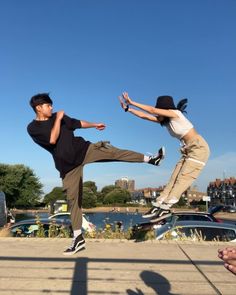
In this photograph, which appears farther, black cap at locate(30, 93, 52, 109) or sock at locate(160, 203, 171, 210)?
black cap at locate(30, 93, 52, 109)

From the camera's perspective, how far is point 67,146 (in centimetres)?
579

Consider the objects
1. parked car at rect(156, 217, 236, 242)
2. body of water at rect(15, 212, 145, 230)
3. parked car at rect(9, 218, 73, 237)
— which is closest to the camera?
parked car at rect(156, 217, 236, 242)

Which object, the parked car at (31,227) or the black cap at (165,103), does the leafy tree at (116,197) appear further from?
the black cap at (165,103)

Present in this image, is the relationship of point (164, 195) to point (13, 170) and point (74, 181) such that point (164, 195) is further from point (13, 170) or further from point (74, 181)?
point (13, 170)

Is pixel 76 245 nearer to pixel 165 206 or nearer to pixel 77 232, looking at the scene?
pixel 77 232

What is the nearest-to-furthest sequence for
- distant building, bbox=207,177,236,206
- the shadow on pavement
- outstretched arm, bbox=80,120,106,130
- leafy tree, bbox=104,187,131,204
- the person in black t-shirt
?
the shadow on pavement → the person in black t-shirt → outstretched arm, bbox=80,120,106,130 → leafy tree, bbox=104,187,131,204 → distant building, bbox=207,177,236,206

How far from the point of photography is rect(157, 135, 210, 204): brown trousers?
5.08 metres

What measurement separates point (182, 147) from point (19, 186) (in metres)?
83.5

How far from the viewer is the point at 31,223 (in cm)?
1317

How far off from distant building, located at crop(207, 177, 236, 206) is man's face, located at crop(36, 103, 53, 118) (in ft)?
488

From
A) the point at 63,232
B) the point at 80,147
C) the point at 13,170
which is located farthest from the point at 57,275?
the point at 13,170

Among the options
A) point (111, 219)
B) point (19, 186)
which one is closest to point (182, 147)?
point (111, 219)

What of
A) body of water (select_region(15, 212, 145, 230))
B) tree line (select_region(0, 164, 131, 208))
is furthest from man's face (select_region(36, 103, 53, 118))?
tree line (select_region(0, 164, 131, 208))

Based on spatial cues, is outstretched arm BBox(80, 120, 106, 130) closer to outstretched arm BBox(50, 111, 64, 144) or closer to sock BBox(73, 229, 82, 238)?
outstretched arm BBox(50, 111, 64, 144)
